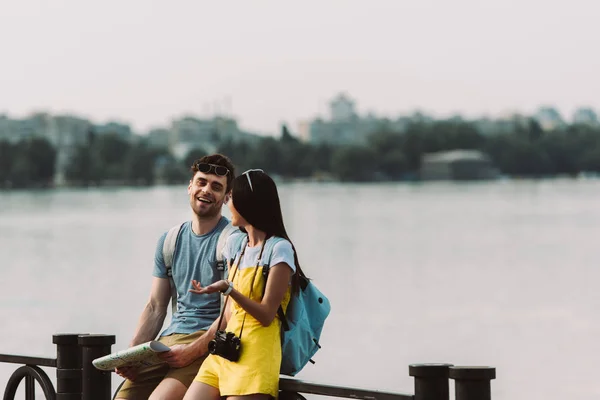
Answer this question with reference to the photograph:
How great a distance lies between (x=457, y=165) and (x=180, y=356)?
18861cm

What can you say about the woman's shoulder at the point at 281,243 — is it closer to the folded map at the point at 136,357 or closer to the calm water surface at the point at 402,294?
the folded map at the point at 136,357

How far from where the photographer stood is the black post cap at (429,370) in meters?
4.32

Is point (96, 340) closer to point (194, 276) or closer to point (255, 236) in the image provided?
point (194, 276)

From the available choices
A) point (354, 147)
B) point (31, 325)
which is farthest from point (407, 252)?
point (354, 147)

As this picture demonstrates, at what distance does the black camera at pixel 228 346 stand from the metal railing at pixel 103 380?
229mm

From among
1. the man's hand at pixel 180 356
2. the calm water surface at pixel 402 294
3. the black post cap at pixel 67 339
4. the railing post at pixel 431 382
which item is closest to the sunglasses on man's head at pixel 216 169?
the man's hand at pixel 180 356

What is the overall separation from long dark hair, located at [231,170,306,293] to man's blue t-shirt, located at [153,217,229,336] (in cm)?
52

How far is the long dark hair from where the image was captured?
16.1 feet

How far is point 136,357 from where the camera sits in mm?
5090

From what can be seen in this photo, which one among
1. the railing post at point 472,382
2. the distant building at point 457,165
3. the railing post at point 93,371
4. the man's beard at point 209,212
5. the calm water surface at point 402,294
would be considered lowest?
the calm water surface at point 402,294

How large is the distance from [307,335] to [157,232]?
82766 mm

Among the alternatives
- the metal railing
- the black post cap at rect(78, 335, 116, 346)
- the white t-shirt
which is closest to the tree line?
the metal railing

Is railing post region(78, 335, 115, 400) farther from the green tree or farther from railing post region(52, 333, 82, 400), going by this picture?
the green tree

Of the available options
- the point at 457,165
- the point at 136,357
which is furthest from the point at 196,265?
the point at 457,165
